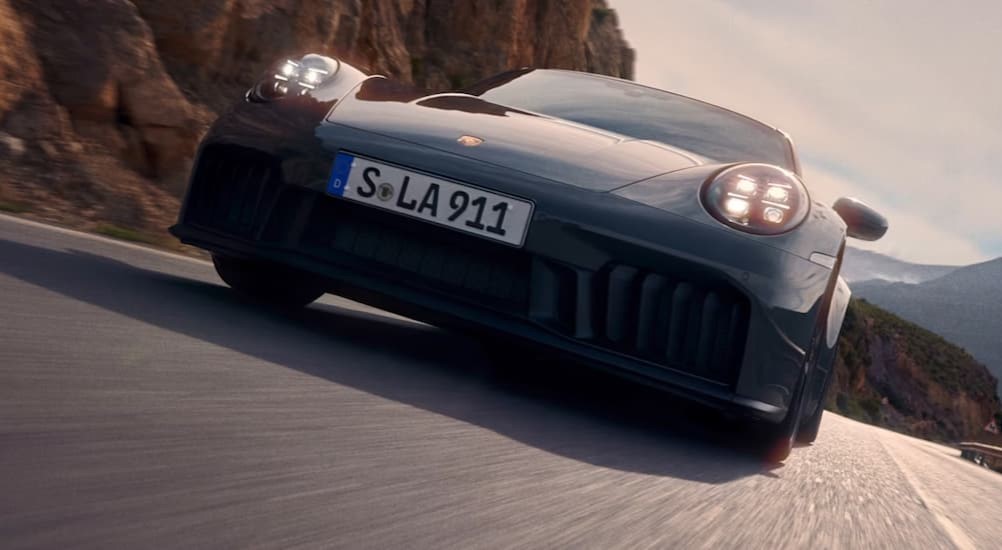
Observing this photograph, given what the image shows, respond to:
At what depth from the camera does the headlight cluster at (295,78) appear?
3994 mm

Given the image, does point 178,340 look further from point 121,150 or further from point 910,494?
point 121,150

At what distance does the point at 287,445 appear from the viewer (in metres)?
2.23

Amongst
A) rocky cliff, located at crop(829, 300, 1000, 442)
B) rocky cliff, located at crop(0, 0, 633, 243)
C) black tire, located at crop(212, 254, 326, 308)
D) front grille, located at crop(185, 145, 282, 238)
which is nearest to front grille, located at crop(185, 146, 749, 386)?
front grille, located at crop(185, 145, 282, 238)

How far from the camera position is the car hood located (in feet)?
11.9

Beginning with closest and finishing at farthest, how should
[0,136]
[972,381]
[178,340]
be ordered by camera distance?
[178,340] → [0,136] → [972,381]

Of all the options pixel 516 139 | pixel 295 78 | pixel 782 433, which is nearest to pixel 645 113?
pixel 516 139

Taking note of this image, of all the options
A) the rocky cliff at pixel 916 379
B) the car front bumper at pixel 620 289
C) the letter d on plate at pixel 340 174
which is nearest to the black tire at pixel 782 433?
the car front bumper at pixel 620 289

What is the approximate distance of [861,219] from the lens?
14.5 ft

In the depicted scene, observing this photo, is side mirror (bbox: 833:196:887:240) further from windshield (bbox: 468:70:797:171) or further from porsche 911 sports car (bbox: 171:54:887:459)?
porsche 911 sports car (bbox: 171:54:887:459)

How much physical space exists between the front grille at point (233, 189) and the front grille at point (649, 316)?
0.90 m

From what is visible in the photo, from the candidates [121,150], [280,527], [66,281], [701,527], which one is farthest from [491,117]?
[121,150]

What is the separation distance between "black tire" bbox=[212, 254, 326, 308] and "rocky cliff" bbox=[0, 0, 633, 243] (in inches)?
67.4

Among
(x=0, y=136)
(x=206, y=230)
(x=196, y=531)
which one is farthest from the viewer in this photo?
(x=0, y=136)

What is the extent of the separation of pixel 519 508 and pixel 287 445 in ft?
1.47
